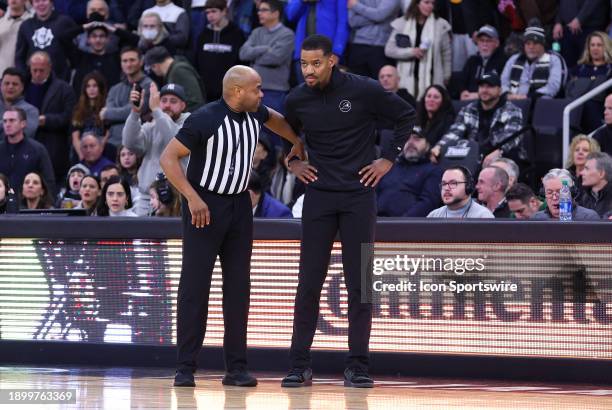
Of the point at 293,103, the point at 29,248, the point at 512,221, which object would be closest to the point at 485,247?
the point at 512,221

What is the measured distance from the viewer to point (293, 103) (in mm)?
→ 9289

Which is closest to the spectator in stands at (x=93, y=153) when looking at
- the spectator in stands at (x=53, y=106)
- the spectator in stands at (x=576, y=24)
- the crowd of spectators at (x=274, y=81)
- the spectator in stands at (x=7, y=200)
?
the crowd of spectators at (x=274, y=81)

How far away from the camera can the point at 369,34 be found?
16031 mm

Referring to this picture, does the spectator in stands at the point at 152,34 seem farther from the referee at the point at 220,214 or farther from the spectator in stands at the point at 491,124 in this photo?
the referee at the point at 220,214

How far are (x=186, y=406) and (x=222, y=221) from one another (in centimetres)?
145

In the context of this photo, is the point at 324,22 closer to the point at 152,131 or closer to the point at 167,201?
the point at 152,131

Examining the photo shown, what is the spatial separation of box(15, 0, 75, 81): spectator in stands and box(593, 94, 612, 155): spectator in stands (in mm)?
6940

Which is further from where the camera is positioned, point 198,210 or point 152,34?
point 152,34

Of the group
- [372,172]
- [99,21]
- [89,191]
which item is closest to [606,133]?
[89,191]

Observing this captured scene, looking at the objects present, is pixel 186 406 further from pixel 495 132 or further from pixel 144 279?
pixel 495 132

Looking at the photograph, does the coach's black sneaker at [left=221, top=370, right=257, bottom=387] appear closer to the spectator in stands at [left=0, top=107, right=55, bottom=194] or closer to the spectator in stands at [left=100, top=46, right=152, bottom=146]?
the spectator in stands at [left=0, top=107, right=55, bottom=194]

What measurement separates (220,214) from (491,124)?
19.0 feet

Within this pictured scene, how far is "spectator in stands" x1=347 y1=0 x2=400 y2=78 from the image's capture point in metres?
15.9

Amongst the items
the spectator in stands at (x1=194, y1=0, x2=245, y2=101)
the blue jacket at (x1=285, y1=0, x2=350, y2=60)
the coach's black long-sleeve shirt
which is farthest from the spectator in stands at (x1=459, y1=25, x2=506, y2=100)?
the coach's black long-sleeve shirt
